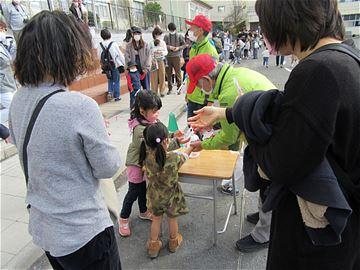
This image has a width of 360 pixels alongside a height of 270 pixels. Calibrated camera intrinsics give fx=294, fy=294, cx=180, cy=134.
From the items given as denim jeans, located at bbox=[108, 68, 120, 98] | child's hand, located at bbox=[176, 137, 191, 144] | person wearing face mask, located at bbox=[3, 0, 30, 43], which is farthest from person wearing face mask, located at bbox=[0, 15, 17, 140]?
child's hand, located at bbox=[176, 137, 191, 144]

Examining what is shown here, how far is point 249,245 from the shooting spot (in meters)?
2.54

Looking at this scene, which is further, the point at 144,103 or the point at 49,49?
the point at 144,103

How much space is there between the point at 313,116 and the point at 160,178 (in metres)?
1.60

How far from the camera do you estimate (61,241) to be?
125cm

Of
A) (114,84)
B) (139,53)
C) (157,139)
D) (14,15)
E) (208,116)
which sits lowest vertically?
(157,139)

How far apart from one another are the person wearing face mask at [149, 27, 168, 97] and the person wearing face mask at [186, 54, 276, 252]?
16.9 ft

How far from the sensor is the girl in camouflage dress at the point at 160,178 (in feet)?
7.38

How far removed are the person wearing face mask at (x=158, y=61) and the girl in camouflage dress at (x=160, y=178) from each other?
5.28 m

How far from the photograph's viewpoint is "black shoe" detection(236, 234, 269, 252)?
252 cm

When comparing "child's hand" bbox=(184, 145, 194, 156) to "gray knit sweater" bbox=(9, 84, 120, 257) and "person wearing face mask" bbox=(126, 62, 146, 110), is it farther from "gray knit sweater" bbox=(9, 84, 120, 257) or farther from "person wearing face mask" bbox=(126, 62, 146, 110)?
"person wearing face mask" bbox=(126, 62, 146, 110)

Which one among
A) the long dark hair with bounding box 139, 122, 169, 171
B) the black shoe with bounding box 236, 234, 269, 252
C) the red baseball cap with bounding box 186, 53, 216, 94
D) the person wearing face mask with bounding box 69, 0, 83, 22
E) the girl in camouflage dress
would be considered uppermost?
the person wearing face mask with bounding box 69, 0, 83, 22

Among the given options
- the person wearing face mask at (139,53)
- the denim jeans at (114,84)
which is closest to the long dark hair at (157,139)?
the person wearing face mask at (139,53)

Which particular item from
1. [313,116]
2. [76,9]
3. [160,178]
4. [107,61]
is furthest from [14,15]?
[313,116]

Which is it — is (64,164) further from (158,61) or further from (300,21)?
(158,61)
